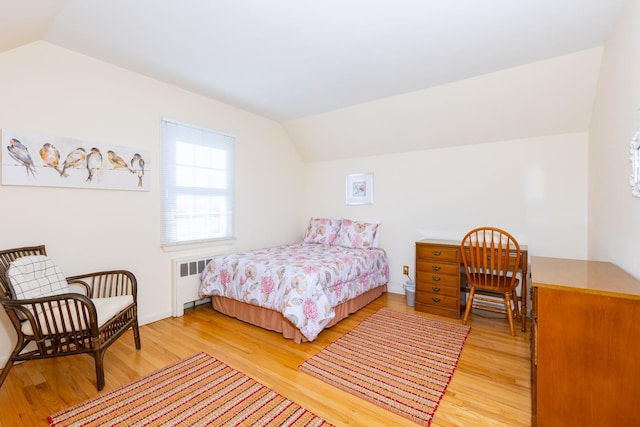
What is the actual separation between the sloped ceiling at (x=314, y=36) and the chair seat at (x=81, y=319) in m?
1.75

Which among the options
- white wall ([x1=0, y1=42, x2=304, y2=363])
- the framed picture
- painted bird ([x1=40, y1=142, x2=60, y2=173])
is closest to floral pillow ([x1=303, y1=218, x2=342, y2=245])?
the framed picture

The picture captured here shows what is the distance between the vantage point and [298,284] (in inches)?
95.3

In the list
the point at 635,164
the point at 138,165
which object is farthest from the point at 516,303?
the point at 138,165

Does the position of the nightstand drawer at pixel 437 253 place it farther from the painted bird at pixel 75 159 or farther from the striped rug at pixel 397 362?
the painted bird at pixel 75 159

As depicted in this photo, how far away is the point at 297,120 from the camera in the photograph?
415 cm

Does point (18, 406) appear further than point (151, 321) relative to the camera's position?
No

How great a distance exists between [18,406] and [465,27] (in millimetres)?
3598

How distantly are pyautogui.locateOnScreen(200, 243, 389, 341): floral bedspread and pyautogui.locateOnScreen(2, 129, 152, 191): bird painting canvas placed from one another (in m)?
1.17

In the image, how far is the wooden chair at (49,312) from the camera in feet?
5.67

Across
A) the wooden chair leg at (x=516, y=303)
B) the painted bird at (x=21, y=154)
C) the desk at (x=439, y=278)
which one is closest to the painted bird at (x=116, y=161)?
the painted bird at (x=21, y=154)

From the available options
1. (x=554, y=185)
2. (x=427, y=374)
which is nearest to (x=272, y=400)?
(x=427, y=374)

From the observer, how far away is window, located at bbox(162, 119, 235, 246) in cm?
301

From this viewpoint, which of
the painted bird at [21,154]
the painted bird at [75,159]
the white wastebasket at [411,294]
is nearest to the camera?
the painted bird at [21,154]

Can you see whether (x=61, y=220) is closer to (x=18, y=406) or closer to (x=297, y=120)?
(x=18, y=406)
